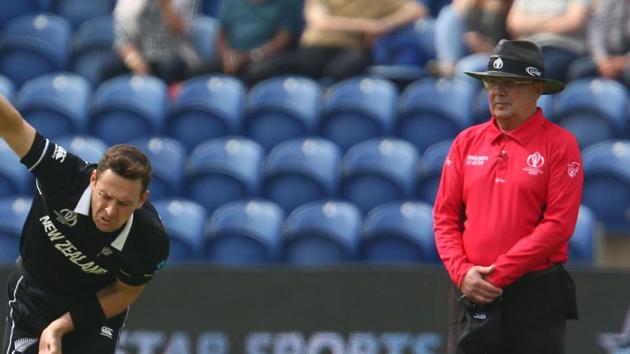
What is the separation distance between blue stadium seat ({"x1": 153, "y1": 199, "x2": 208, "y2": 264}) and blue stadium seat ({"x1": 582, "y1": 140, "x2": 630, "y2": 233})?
8.56 feet

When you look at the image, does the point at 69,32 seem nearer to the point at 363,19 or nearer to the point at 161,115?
the point at 161,115

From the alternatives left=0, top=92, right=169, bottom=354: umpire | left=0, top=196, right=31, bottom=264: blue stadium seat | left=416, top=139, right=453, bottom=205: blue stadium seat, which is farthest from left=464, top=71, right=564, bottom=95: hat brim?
left=0, top=196, right=31, bottom=264: blue stadium seat

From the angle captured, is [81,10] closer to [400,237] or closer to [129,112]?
[129,112]

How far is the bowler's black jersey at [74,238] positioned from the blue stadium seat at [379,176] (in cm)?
334

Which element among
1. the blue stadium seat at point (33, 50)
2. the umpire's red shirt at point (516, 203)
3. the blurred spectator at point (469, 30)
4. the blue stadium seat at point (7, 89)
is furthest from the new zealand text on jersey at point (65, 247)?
the blue stadium seat at point (33, 50)

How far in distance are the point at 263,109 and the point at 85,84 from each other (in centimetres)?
150

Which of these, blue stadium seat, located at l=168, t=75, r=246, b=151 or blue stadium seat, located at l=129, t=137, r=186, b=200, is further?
blue stadium seat, located at l=168, t=75, r=246, b=151

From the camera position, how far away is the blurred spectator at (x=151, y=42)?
10.6 m

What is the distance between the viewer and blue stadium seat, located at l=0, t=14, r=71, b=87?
11.1 m

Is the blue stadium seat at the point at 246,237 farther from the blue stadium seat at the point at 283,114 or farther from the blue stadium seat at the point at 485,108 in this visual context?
the blue stadium seat at the point at 485,108

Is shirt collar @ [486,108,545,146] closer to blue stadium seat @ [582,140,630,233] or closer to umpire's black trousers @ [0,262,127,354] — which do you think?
umpire's black trousers @ [0,262,127,354]

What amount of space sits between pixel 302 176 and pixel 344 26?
1.60 metres

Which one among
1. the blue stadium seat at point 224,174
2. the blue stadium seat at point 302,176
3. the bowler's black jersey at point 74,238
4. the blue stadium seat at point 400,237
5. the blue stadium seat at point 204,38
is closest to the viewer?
the bowler's black jersey at point 74,238

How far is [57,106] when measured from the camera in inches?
397
